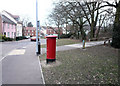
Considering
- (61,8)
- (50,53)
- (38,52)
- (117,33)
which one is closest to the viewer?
(50,53)

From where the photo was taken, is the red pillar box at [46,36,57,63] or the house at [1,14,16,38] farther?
the house at [1,14,16,38]

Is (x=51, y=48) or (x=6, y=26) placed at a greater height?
(x=6, y=26)

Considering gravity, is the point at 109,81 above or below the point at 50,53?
below

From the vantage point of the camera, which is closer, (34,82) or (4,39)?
(34,82)

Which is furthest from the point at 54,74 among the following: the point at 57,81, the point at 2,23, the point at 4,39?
the point at 2,23

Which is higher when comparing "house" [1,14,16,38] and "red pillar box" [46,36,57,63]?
"house" [1,14,16,38]

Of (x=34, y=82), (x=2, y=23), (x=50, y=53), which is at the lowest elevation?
(x=34, y=82)

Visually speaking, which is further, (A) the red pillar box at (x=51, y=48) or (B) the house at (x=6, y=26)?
(B) the house at (x=6, y=26)

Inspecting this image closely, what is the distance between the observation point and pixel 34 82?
383cm

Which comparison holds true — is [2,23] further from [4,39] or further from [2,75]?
[2,75]

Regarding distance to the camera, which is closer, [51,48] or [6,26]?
[51,48]

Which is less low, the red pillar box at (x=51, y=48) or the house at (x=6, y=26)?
the house at (x=6, y=26)

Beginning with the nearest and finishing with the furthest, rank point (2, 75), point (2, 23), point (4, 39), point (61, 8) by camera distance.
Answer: point (2, 75) → point (61, 8) → point (4, 39) → point (2, 23)

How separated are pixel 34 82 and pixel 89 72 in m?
2.31
